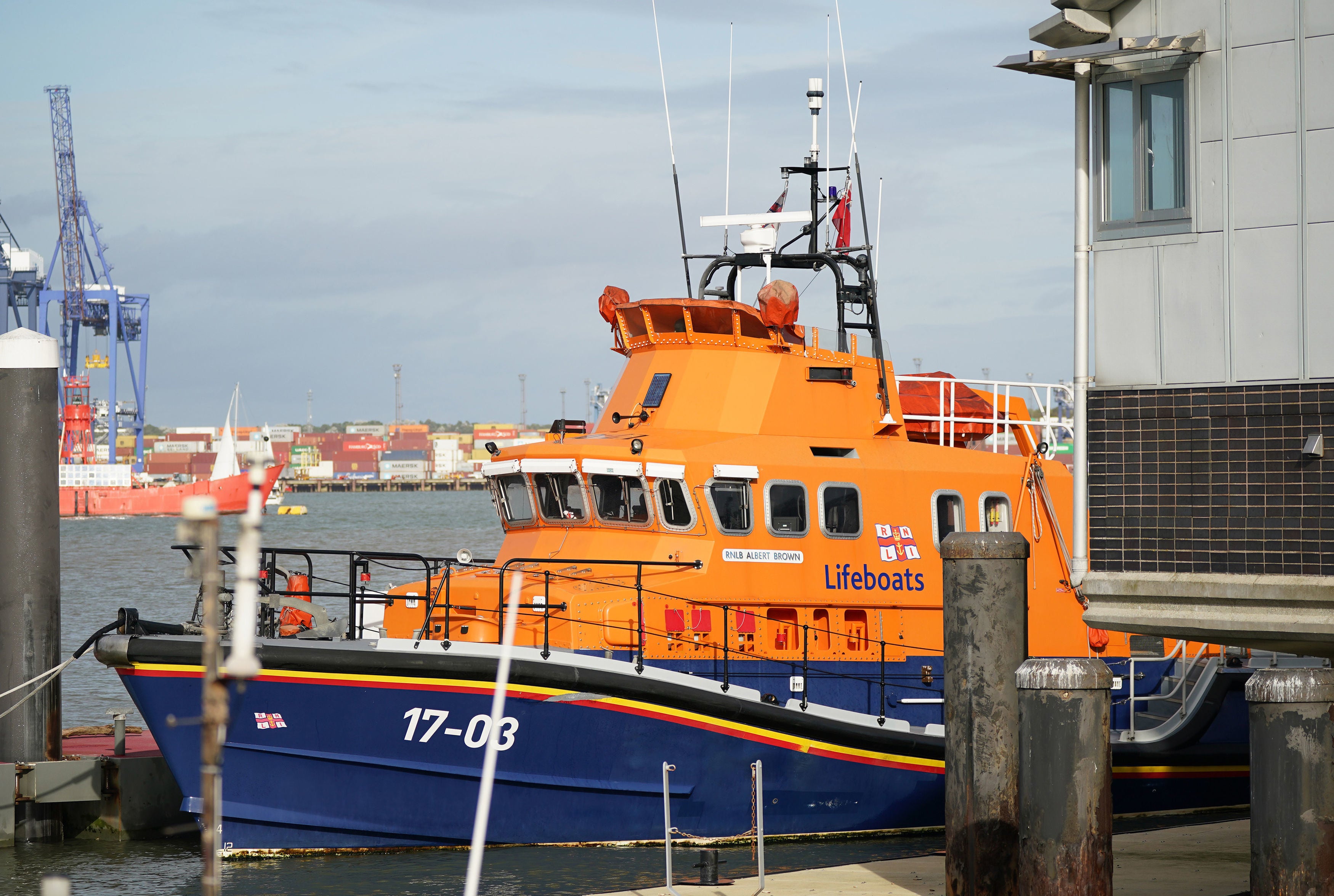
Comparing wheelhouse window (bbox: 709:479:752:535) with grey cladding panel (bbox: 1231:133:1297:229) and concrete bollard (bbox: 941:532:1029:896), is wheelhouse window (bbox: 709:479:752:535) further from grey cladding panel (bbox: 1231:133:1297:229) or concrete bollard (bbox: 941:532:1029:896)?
grey cladding panel (bbox: 1231:133:1297:229)

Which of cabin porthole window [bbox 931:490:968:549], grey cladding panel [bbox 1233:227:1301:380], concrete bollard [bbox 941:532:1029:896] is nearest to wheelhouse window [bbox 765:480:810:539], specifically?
cabin porthole window [bbox 931:490:968:549]

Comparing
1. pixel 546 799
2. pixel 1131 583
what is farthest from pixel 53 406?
pixel 1131 583

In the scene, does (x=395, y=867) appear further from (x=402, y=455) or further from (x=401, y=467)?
(x=402, y=455)

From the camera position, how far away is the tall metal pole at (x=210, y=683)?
264 cm

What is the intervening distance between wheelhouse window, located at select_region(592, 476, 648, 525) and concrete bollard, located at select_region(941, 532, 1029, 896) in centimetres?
325

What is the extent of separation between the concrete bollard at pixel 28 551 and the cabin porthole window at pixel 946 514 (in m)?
6.32

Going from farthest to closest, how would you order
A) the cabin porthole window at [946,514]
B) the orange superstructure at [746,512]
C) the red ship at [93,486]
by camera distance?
1. the red ship at [93,486]
2. the cabin porthole window at [946,514]
3. the orange superstructure at [746,512]

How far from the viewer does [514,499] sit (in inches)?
431

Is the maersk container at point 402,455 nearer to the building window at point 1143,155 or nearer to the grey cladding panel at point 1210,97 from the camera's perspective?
the building window at point 1143,155

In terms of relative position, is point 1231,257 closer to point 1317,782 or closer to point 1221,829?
point 1317,782

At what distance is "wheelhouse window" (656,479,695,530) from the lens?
10055 millimetres

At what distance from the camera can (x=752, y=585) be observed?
→ 33.1 feet

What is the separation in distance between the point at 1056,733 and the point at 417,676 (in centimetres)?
426

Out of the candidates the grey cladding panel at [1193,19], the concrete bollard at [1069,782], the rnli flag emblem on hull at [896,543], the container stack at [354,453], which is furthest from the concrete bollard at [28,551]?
the container stack at [354,453]
